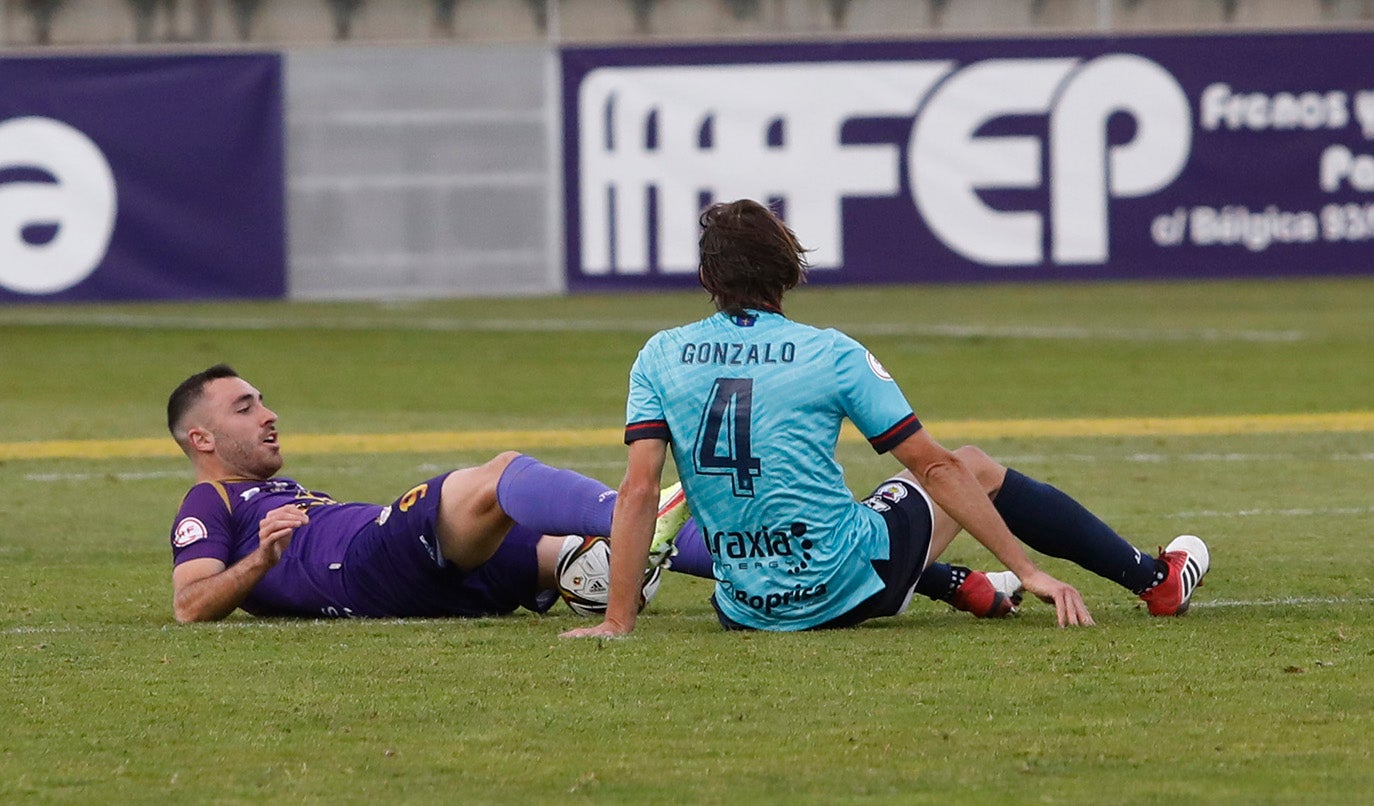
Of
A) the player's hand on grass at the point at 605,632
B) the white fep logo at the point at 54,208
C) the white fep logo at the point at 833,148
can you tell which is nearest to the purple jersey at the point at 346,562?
the player's hand on grass at the point at 605,632

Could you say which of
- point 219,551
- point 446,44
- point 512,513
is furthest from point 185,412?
point 446,44

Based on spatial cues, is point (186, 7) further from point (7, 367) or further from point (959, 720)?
point (959, 720)

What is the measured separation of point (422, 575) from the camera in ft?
21.2

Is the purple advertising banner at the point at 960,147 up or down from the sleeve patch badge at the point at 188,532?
up

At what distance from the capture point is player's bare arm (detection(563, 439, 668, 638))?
580cm

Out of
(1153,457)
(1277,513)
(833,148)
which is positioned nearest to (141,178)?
(833,148)

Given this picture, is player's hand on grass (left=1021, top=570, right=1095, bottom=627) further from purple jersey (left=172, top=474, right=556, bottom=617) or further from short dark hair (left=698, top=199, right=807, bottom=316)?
purple jersey (left=172, top=474, right=556, bottom=617)

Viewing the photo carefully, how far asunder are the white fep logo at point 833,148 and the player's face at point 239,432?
14229mm

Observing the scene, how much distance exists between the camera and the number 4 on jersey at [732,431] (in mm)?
5816

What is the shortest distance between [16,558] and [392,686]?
3.11 m

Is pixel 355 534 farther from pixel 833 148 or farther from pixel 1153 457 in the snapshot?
pixel 833 148

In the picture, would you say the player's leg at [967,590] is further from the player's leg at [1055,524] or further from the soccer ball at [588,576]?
the soccer ball at [588,576]

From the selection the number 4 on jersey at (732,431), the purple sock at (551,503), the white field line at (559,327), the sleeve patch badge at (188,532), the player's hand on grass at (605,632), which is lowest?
the white field line at (559,327)

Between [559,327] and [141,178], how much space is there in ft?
13.0
